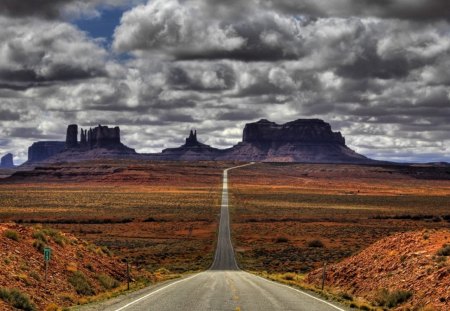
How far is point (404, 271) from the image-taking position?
22031mm

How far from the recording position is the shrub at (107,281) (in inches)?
1024

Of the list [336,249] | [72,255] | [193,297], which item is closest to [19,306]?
[193,297]

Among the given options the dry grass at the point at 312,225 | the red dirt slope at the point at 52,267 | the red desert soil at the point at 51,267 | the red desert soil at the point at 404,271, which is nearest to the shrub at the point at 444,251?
the red desert soil at the point at 404,271

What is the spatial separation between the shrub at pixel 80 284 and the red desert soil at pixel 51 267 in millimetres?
48

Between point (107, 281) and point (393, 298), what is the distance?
13.6 m

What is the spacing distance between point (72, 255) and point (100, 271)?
5.68 ft

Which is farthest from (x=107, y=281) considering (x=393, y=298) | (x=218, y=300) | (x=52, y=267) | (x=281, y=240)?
(x=281, y=240)

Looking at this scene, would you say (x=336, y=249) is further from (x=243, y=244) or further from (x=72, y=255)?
(x=72, y=255)

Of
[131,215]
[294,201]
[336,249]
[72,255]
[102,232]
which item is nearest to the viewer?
[72,255]

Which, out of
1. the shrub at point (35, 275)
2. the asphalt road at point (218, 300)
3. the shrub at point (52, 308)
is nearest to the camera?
the shrub at point (52, 308)

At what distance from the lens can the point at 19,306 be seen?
56.5 feet

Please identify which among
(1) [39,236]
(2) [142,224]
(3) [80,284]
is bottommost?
(2) [142,224]

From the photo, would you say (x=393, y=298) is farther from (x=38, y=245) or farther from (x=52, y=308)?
(x=38, y=245)

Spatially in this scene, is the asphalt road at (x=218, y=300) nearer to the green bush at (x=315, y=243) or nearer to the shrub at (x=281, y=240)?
the green bush at (x=315, y=243)
